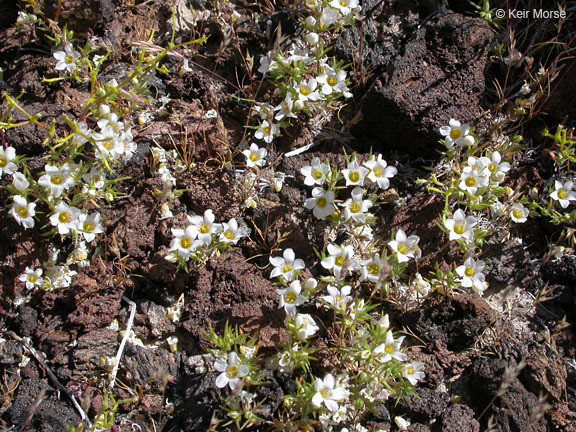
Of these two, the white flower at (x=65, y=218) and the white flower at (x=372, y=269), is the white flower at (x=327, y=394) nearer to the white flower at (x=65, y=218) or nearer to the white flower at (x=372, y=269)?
the white flower at (x=372, y=269)

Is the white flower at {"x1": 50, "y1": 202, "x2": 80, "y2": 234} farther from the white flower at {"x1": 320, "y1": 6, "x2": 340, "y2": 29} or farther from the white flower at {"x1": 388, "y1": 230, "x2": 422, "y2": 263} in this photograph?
the white flower at {"x1": 320, "y1": 6, "x2": 340, "y2": 29}

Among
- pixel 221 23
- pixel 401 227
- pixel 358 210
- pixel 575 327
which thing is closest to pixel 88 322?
pixel 358 210

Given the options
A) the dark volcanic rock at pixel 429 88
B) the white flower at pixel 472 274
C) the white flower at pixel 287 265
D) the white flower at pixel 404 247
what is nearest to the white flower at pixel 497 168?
the dark volcanic rock at pixel 429 88

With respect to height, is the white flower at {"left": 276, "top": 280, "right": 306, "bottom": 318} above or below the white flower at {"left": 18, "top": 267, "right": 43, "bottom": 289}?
above

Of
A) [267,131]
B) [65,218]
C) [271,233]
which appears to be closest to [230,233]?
[271,233]

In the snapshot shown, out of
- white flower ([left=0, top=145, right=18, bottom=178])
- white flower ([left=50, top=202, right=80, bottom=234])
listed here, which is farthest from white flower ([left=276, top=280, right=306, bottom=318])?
white flower ([left=0, top=145, right=18, bottom=178])

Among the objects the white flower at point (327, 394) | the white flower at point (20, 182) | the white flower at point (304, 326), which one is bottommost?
the white flower at point (327, 394)
